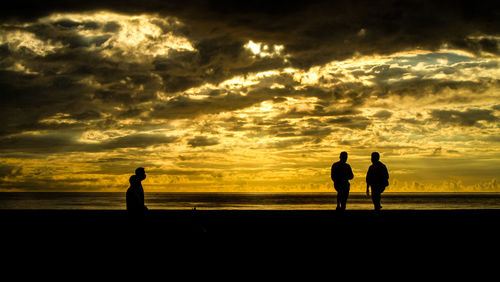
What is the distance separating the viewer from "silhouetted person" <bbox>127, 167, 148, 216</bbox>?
9.82m

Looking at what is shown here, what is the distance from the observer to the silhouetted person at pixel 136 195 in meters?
9.82

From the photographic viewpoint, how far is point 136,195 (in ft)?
32.8

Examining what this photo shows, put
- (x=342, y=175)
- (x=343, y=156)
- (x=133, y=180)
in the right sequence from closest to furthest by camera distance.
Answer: (x=133, y=180) → (x=343, y=156) → (x=342, y=175)

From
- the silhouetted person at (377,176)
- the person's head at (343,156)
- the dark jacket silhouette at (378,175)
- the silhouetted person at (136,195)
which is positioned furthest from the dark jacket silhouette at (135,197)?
the dark jacket silhouette at (378,175)
